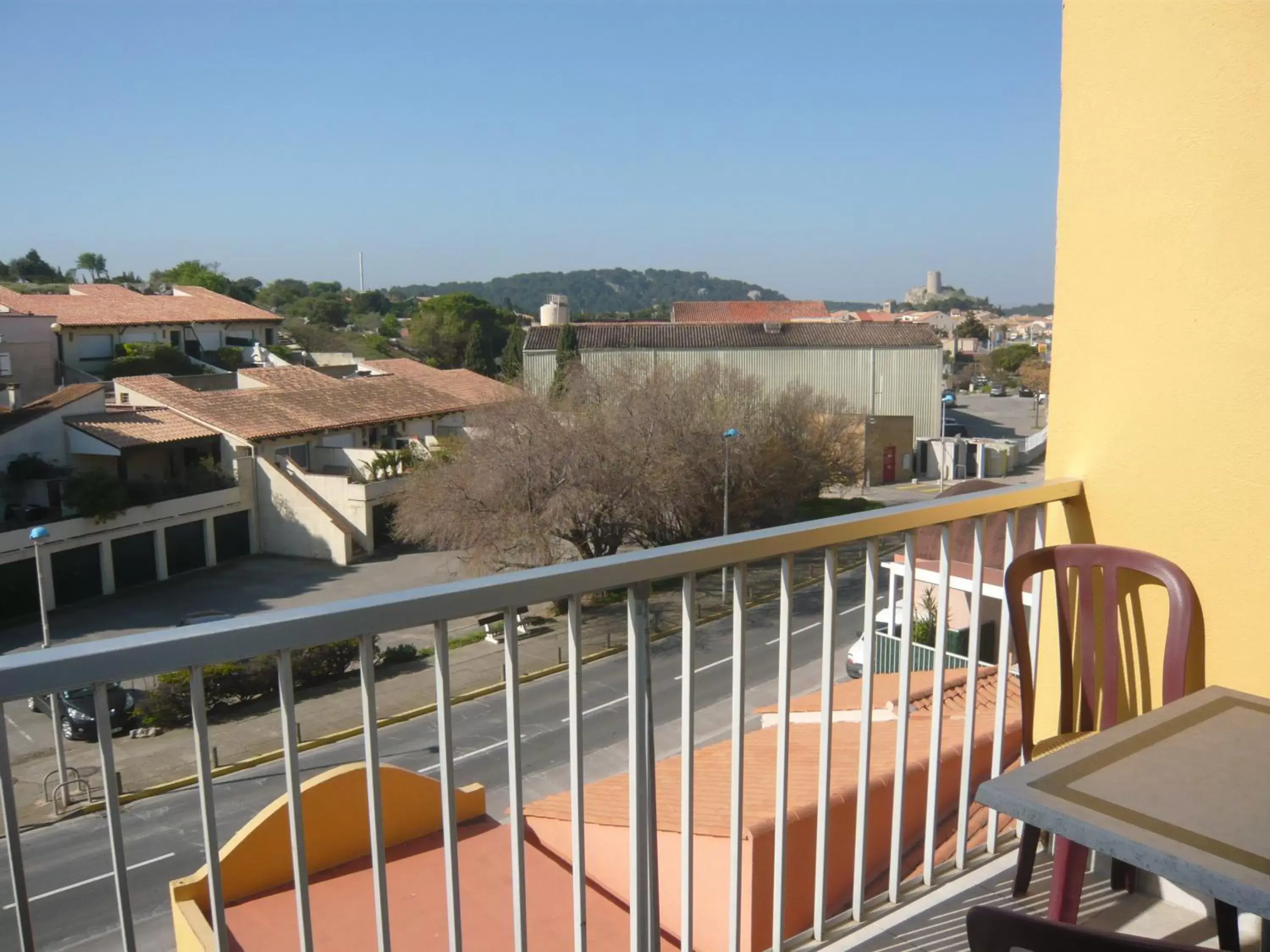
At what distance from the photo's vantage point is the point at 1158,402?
224 cm

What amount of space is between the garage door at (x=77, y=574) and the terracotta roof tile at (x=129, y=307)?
572 inches

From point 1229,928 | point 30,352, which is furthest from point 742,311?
point 1229,928

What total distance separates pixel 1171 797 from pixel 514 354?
47535mm

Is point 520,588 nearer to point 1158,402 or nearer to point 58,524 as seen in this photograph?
point 1158,402

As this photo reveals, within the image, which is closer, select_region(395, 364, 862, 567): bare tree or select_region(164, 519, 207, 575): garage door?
select_region(395, 364, 862, 567): bare tree

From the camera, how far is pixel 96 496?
77.0 feet

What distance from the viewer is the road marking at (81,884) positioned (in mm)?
1071

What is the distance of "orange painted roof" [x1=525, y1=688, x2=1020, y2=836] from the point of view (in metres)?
2.95

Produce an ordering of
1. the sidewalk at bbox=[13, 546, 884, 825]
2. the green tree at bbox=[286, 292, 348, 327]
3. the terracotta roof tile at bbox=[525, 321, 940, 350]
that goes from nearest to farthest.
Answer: the sidewalk at bbox=[13, 546, 884, 825], the terracotta roof tile at bbox=[525, 321, 940, 350], the green tree at bbox=[286, 292, 348, 327]

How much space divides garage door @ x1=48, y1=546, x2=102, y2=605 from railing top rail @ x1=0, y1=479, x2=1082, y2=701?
25.4 m

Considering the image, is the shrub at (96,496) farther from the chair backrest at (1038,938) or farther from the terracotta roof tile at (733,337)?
the chair backrest at (1038,938)

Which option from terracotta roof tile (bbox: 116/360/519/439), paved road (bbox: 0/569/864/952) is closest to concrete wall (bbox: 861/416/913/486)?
terracotta roof tile (bbox: 116/360/519/439)

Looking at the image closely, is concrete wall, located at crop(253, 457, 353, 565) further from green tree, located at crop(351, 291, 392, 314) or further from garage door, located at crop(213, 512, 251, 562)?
green tree, located at crop(351, 291, 392, 314)

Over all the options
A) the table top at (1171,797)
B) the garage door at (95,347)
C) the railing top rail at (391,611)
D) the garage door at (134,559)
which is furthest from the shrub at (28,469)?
the table top at (1171,797)
